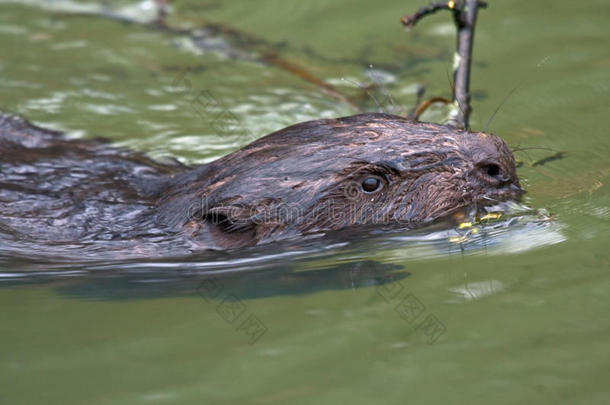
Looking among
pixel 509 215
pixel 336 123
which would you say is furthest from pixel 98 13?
pixel 509 215

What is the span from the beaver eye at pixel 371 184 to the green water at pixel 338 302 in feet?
0.87

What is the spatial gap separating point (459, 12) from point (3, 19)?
195 inches

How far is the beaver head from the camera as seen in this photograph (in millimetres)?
4023

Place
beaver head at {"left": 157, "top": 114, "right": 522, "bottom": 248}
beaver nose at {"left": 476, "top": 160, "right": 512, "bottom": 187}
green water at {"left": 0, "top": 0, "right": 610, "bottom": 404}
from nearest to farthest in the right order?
1. green water at {"left": 0, "top": 0, "right": 610, "bottom": 404}
2. beaver head at {"left": 157, "top": 114, "right": 522, "bottom": 248}
3. beaver nose at {"left": 476, "top": 160, "right": 512, "bottom": 187}

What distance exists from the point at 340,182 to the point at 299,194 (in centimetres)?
21

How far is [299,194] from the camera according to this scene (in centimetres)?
404

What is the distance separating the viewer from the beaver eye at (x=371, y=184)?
162 inches

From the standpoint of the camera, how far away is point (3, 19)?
815 cm

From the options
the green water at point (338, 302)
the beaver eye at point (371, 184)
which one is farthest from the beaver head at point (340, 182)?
the green water at point (338, 302)

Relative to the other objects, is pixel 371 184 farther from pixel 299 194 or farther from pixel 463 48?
pixel 463 48

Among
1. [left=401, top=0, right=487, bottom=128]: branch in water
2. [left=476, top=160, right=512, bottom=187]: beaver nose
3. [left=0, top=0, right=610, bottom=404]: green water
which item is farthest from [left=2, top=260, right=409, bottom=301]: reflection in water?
[left=401, top=0, right=487, bottom=128]: branch in water

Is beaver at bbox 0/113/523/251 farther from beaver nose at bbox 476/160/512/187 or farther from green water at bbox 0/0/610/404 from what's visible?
green water at bbox 0/0/610/404

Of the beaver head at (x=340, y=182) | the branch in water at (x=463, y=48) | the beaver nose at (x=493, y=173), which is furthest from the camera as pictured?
the branch in water at (x=463, y=48)

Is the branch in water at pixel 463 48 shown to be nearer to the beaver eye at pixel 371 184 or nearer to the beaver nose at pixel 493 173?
the beaver nose at pixel 493 173
